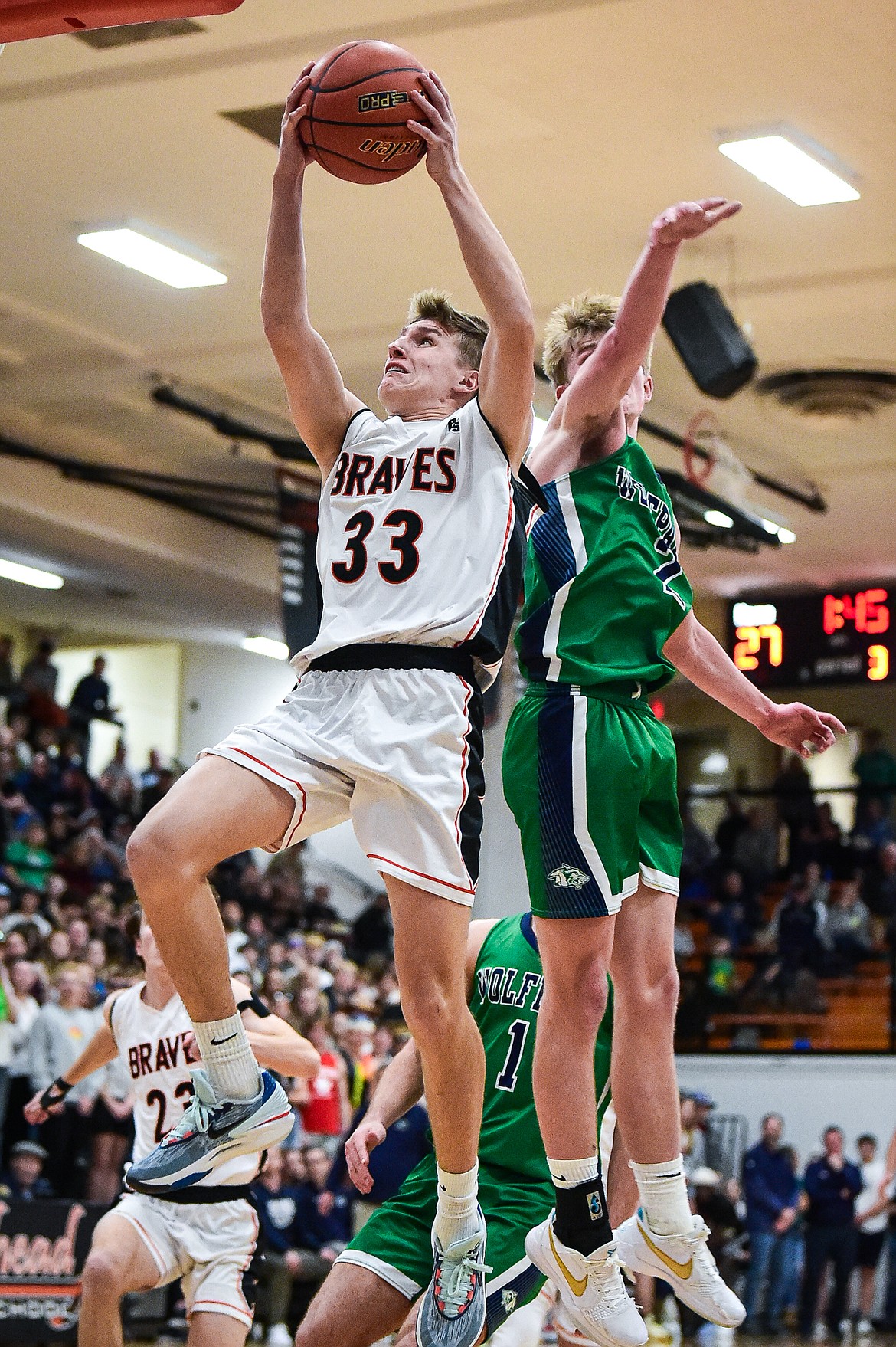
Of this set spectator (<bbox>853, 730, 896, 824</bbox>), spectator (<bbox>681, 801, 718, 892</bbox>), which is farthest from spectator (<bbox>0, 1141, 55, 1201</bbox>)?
spectator (<bbox>853, 730, 896, 824</bbox>)

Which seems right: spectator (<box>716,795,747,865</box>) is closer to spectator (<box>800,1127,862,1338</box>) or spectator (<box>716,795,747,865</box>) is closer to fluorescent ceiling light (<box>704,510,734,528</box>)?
fluorescent ceiling light (<box>704,510,734,528</box>)

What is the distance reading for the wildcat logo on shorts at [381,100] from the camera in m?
4.26

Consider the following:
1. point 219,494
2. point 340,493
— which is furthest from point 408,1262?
point 219,494

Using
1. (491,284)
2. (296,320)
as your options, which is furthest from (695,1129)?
(491,284)

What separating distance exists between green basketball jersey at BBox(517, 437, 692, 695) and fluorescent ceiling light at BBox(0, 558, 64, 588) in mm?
14693

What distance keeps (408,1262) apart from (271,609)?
15827 millimetres

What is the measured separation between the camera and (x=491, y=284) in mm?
4336

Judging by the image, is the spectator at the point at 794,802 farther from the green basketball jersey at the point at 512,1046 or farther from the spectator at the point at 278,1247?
the green basketball jersey at the point at 512,1046

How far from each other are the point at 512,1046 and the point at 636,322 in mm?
2257

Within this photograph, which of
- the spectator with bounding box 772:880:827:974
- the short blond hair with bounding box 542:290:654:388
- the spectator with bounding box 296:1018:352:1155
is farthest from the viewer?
Answer: the spectator with bounding box 772:880:827:974

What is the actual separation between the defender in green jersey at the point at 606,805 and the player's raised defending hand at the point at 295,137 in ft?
2.82

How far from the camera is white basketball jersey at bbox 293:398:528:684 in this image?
4.39 metres

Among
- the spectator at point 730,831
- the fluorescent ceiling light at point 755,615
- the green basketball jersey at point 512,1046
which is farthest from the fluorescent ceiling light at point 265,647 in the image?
the green basketball jersey at point 512,1046

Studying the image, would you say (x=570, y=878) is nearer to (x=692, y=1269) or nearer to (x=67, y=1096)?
(x=692, y=1269)
